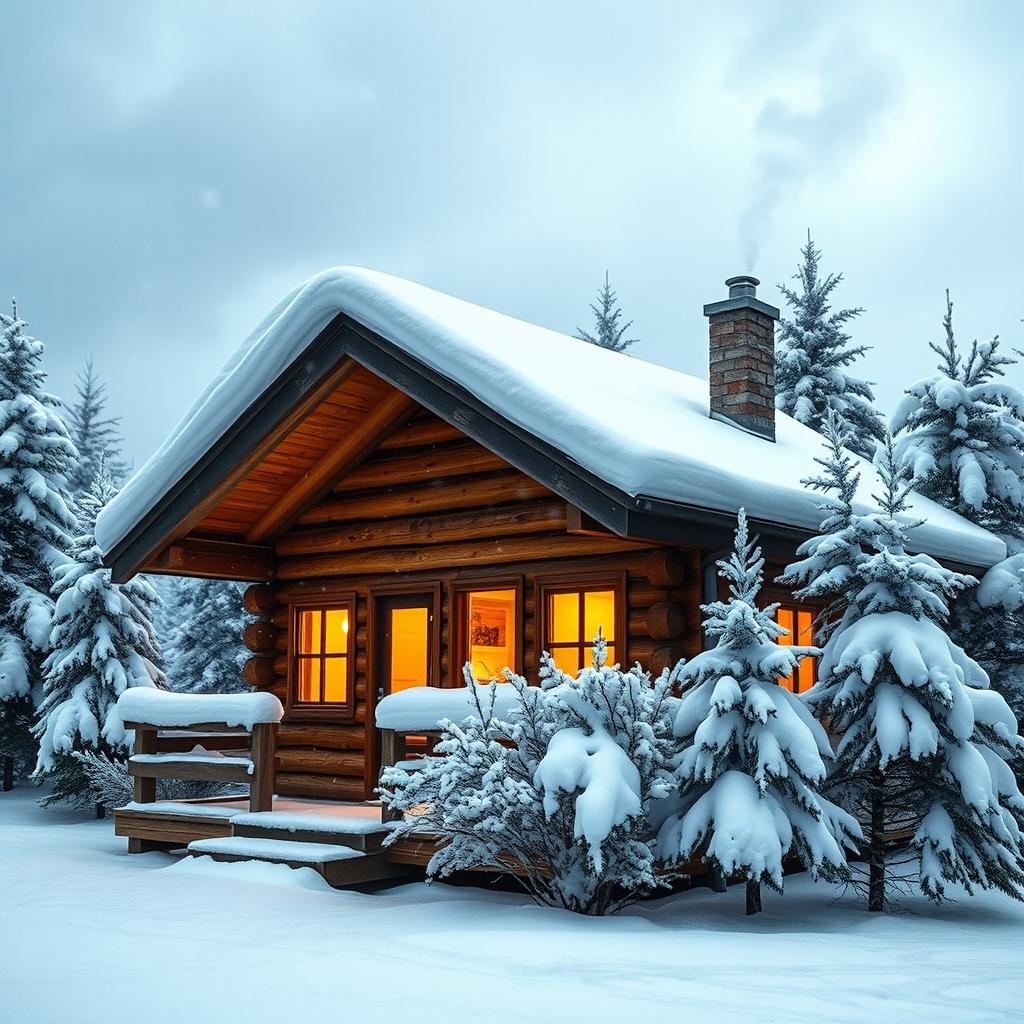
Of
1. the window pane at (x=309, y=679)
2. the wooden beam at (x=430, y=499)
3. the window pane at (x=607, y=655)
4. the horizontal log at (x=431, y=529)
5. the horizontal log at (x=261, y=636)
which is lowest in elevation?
the window pane at (x=309, y=679)

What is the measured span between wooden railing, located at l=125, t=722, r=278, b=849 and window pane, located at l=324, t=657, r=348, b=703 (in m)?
1.09

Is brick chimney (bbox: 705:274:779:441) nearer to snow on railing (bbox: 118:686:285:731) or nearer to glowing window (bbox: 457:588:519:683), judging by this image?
glowing window (bbox: 457:588:519:683)

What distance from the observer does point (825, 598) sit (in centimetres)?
1355

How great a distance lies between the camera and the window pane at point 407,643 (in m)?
13.7

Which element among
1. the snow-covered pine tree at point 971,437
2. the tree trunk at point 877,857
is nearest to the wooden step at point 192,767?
the tree trunk at point 877,857

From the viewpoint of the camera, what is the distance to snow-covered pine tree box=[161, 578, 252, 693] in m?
29.8

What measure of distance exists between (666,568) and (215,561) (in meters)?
5.50

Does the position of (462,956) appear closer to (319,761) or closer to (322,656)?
(319,761)

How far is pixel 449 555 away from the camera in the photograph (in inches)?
508

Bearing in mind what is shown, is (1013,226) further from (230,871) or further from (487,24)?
(230,871)

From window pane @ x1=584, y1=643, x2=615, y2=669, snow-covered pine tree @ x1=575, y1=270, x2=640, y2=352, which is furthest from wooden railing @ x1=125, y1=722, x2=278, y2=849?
snow-covered pine tree @ x1=575, y1=270, x2=640, y2=352

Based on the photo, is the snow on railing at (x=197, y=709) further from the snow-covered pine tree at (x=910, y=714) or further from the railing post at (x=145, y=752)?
the snow-covered pine tree at (x=910, y=714)

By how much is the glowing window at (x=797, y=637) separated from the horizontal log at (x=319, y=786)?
4563mm

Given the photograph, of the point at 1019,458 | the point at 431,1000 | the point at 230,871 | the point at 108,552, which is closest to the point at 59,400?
the point at 108,552
